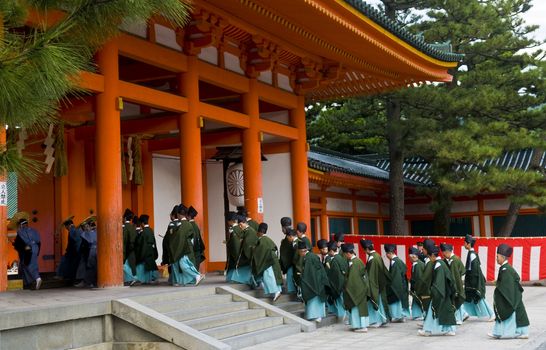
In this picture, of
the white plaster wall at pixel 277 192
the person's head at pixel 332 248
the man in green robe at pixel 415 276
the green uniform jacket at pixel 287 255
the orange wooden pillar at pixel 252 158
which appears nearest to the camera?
the man in green robe at pixel 415 276

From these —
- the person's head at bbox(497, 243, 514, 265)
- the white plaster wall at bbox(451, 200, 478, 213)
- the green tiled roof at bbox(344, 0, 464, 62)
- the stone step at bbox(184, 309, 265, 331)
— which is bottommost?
the stone step at bbox(184, 309, 265, 331)

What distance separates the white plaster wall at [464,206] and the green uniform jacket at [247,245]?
15.1 metres

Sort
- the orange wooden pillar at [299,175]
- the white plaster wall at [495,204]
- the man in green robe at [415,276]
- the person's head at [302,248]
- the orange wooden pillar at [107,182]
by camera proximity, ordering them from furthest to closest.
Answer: the white plaster wall at [495,204] < the orange wooden pillar at [299,175] < the person's head at [302,248] < the man in green robe at [415,276] < the orange wooden pillar at [107,182]

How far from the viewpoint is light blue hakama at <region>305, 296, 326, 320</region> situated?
1191 cm

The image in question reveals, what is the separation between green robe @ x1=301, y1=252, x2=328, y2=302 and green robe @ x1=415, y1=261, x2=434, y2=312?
155 cm

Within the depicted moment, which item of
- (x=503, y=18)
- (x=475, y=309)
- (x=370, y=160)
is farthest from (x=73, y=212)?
(x=370, y=160)

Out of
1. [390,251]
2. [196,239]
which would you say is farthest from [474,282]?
[196,239]

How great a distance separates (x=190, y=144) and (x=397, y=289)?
14.3ft

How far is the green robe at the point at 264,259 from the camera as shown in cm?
1206

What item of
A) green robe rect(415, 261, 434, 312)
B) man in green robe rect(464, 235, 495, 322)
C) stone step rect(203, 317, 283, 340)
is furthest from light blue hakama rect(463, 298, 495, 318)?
stone step rect(203, 317, 283, 340)

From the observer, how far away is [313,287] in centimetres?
1186

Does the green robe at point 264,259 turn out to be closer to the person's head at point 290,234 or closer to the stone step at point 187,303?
the person's head at point 290,234

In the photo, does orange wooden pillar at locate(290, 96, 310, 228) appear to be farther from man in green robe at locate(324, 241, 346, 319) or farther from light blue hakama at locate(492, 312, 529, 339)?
light blue hakama at locate(492, 312, 529, 339)

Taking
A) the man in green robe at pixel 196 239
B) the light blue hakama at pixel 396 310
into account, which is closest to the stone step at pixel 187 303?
the man in green robe at pixel 196 239
